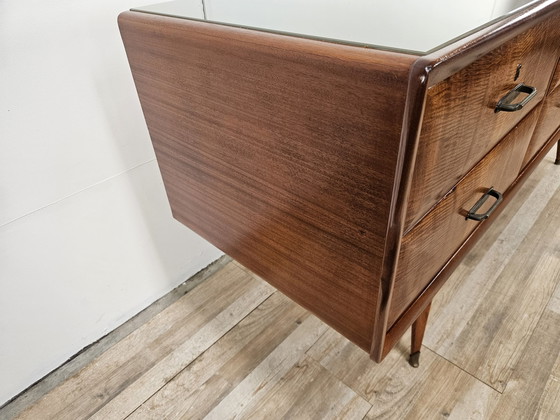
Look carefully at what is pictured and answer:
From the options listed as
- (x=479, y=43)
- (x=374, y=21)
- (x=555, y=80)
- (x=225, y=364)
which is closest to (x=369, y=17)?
(x=374, y=21)

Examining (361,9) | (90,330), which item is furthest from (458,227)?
(90,330)

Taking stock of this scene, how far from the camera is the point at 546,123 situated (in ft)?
2.39

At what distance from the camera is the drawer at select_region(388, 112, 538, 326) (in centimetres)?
43

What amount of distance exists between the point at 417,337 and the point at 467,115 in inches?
17.6

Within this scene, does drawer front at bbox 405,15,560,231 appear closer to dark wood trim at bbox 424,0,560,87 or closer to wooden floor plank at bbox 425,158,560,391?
dark wood trim at bbox 424,0,560,87

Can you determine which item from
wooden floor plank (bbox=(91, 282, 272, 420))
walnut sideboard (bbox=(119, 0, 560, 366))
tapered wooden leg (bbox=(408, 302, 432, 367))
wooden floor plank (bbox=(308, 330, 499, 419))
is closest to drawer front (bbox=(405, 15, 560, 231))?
walnut sideboard (bbox=(119, 0, 560, 366))

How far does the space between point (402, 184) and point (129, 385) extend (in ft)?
2.16

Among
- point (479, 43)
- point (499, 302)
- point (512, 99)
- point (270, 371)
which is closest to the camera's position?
point (479, 43)

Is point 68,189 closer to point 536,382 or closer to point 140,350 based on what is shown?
point 140,350

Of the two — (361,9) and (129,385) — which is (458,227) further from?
(129,385)

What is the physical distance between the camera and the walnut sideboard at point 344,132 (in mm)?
323

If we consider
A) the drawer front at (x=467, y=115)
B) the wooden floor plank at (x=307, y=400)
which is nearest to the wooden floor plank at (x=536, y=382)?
the wooden floor plank at (x=307, y=400)

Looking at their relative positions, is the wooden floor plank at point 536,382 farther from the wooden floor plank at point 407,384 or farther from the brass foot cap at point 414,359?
the brass foot cap at point 414,359

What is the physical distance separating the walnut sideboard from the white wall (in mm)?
97
